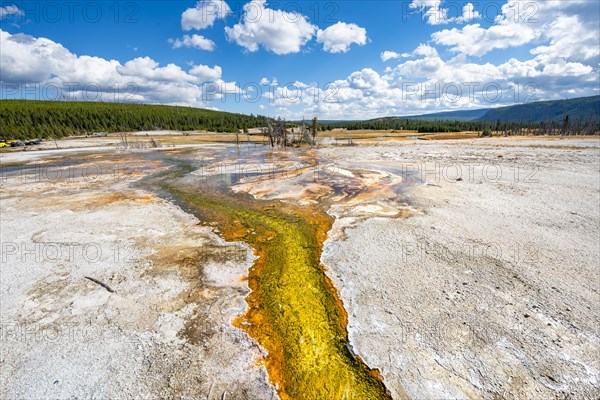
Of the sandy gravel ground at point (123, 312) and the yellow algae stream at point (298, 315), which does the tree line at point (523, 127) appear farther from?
the sandy gravel ground at point (123, 312)

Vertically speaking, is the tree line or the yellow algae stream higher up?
the tree line

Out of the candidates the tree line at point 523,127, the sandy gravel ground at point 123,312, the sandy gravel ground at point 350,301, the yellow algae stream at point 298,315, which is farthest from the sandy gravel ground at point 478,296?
the tree line at point 523,127

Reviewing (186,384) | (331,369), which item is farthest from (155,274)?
(331,369)

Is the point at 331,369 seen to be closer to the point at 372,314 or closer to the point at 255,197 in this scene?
the point at 372,314

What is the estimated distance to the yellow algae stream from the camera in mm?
3320

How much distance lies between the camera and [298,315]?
4.48m

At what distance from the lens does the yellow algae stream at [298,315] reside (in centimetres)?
332

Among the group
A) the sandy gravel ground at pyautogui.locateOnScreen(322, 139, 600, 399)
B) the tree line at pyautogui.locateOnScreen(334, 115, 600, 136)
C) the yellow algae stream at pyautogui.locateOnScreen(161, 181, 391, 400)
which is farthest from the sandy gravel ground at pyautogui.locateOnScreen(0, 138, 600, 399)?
the tree line at pyautogui.locateOnScreen(334, 115, 600, 136)

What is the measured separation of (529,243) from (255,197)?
336 inches

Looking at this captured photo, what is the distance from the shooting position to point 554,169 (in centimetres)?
1466

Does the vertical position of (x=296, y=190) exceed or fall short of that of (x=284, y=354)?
it exceeds it

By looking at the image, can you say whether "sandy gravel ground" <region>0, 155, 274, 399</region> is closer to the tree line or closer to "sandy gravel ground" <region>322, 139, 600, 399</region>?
"sandy gravel ground" <region>322, 139, 600, 399</region>

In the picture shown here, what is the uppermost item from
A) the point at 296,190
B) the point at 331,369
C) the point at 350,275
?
the point at 296,190

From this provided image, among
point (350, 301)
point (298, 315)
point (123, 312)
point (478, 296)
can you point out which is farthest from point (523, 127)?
point (123, 312)
